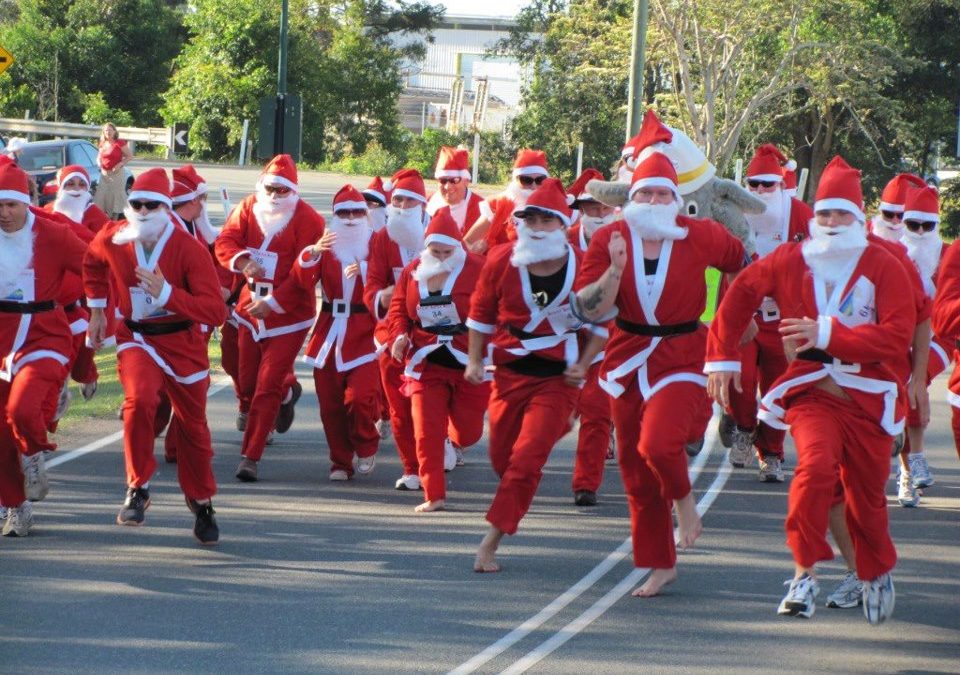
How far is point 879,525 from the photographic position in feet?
26.9

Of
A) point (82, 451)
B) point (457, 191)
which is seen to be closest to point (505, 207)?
point (457, 191)

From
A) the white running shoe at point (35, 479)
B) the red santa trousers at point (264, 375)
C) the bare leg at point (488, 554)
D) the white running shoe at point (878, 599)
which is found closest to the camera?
the white running shoe at point (878, 599)

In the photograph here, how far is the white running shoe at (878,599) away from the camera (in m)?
8.12

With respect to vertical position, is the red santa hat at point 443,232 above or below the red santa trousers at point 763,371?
above

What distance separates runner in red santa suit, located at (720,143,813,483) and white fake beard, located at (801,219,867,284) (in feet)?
13.6

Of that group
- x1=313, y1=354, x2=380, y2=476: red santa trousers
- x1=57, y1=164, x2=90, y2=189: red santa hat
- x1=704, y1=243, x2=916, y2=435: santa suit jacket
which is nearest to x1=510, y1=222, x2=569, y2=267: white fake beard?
x1=704, y1=243, x2=916, y2=435: santa suit jacket

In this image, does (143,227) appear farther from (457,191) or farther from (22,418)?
(457,191)

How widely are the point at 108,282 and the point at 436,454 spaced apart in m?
2.47

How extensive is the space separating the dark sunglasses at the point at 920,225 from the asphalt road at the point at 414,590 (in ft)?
6.47

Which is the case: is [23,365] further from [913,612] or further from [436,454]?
[913,612]

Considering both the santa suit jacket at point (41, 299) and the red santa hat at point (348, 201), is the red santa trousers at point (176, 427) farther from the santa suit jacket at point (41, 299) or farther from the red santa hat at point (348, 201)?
the red santa hat at point (348, 201)

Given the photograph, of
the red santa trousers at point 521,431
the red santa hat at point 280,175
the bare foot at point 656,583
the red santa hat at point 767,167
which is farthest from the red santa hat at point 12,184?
the red santa hat at point 767,167

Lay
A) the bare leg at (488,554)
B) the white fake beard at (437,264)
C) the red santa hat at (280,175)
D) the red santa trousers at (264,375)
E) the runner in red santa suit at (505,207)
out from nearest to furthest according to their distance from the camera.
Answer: the bare leg at (488,554)
the white fake beard at (437,264)
the red santa trousers at (264,375)
the red santa hat at (280,175)
the runner in red santa suit at (505,207)

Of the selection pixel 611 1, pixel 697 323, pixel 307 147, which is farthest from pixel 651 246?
pixel 307 147
